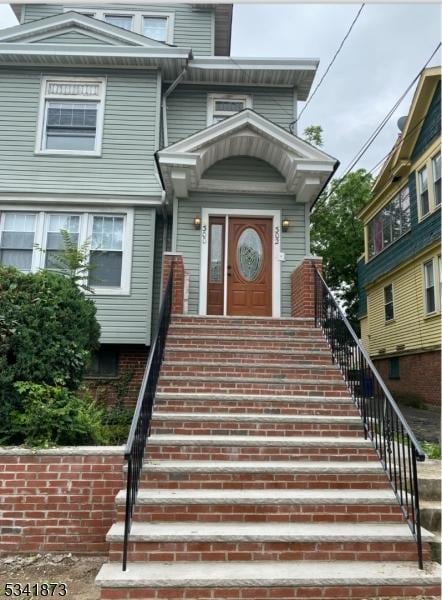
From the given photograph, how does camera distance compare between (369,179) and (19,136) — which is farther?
(369,179)

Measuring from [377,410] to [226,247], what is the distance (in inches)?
174

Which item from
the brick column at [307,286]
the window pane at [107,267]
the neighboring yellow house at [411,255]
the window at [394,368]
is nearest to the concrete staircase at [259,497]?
the brick column at [307,286]

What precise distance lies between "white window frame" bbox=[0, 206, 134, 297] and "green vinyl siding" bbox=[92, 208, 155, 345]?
92 mm

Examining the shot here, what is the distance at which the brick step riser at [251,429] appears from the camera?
4.74 metres

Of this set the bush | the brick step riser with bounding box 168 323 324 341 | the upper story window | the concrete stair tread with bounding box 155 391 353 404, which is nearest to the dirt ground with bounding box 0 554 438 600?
the bush

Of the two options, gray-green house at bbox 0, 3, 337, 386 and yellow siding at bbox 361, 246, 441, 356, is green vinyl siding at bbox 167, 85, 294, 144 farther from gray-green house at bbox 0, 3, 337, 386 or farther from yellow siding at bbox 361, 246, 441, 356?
yellow siding at bbox 361, 246, 441, 356

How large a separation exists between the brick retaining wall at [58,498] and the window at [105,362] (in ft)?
13.8

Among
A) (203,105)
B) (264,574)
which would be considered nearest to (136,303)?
(203,105)

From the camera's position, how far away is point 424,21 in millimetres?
4512

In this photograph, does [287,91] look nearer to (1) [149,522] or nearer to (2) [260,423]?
(2) [260,423]

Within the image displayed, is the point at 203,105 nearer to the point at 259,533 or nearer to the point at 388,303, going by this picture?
the point at 259,533

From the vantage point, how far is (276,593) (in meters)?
3.19

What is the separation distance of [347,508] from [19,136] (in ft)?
28.0

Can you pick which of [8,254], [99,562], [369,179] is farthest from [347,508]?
[369,179]
